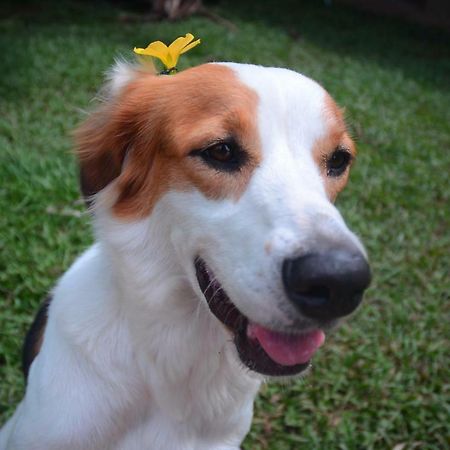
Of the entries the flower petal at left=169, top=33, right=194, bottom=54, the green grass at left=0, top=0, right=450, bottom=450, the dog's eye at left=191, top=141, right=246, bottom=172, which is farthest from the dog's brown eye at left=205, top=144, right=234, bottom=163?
the green grass at left=0, top=0, right=450, bottom=450

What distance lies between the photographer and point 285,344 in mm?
1941

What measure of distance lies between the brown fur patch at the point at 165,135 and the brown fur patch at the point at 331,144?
9.7 inches

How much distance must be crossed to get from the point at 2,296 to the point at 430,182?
168 inches

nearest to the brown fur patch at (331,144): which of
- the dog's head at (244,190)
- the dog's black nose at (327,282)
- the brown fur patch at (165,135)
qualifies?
the dog's head at (244,190)

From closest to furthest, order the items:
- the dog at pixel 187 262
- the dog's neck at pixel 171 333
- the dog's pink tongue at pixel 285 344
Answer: the dog at pixel 187 262 < the dog's pink tongue at pixel 285 344 < the dog's neck at pixel 171 333

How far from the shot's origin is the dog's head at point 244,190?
5.49 feet

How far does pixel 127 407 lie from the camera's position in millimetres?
2232

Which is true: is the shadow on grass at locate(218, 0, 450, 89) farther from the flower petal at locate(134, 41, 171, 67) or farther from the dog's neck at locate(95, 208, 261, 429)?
the dog's neck at locate(95, 208, 261, 429)

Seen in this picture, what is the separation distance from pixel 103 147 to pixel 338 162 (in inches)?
34.5

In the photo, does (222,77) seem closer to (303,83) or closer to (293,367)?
(303,83)

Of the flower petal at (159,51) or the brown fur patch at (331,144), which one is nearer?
the brown fur patch at (331,144)

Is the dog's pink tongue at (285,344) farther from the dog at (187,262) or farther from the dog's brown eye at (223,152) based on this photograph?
the dog's brown eye at (223,152)

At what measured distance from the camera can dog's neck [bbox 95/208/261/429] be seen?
7.06 ft

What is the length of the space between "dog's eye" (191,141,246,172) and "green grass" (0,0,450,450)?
2.61 feet
